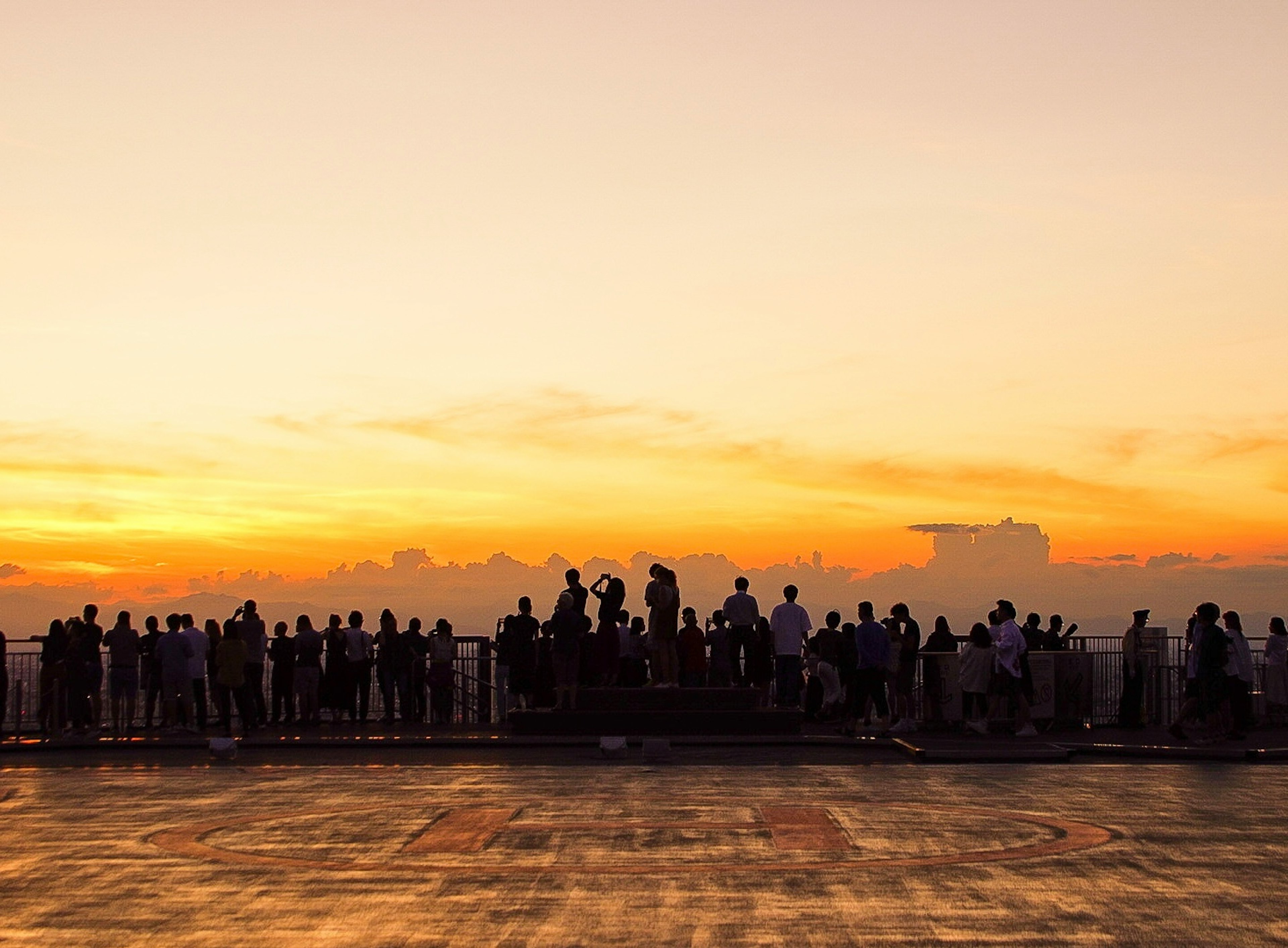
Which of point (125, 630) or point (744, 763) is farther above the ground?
point (125, 630)

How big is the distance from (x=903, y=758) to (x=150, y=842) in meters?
10.3

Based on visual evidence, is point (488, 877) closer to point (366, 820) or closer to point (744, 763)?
point (366, 820)

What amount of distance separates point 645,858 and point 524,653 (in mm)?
13070

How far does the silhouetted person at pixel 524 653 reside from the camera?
2486 centimetres

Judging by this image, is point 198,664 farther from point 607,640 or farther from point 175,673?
point 607,640

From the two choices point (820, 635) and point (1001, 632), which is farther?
point (820, 635)

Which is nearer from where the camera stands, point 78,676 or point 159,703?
point 78,676

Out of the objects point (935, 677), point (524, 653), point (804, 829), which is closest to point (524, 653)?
point (524, 653)

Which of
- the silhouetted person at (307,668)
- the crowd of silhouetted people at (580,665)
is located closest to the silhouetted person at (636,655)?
the crowd of silhouetted people at (580,665)

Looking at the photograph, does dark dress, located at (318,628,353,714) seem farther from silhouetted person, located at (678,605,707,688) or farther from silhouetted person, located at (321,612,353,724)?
silhouetted person, located at (678,605,707,688)

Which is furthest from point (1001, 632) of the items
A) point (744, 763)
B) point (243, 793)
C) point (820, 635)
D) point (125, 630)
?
point (125, 630)

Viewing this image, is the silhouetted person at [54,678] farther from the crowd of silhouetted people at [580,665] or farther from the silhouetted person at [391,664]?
the silhouetted person at [391,664]

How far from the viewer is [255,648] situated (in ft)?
81.5

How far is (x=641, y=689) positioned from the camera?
24141 millimetres
